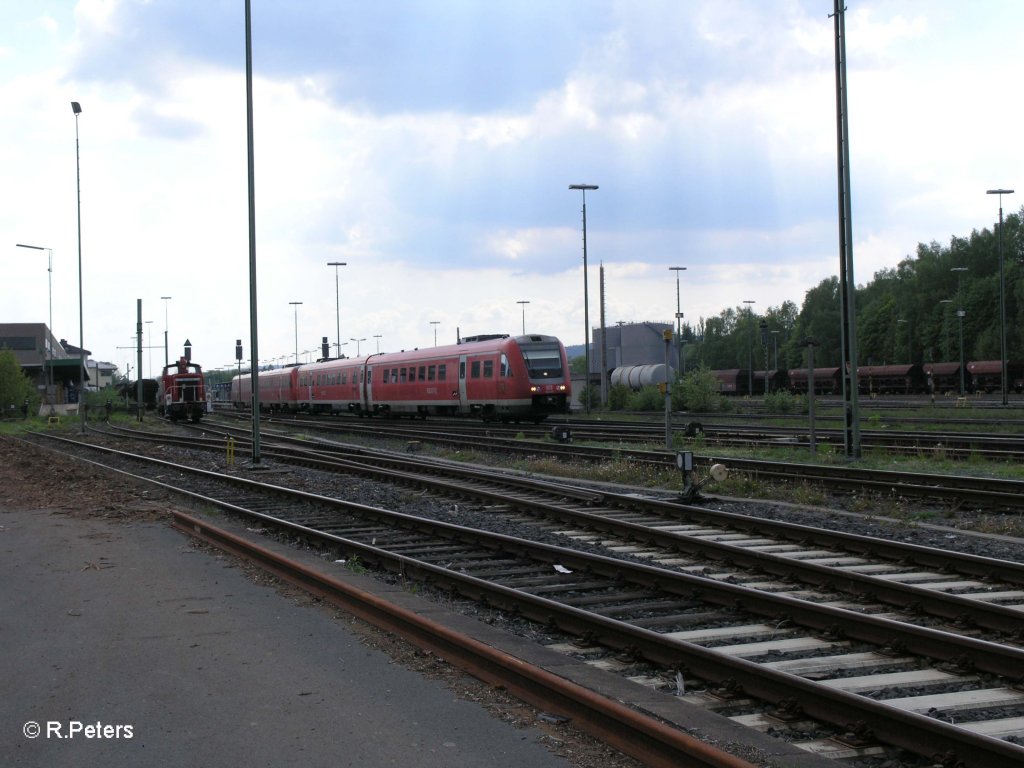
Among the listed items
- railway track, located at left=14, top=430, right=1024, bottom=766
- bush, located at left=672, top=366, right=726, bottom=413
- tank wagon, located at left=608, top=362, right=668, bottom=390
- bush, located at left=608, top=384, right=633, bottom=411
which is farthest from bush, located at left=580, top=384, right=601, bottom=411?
railway track, located at left=14, top=430, right=1024, bottom=766

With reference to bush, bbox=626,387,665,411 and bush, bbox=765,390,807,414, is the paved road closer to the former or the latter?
bush, bbox=765,390,807,414

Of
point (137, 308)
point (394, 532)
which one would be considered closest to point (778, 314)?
point (137, 308)

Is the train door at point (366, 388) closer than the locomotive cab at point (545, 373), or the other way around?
the locomotive cab at point (545, 373)

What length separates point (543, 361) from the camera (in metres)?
32.9

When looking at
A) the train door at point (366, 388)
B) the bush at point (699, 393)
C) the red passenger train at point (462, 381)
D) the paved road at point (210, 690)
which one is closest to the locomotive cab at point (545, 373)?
the red passenger train at point (462, 381)

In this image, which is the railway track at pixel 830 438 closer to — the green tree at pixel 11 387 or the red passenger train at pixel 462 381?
the red passenger train at pixel 462 381

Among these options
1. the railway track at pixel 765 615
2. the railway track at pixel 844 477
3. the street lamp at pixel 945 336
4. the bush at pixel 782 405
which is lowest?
the railway track at pixel 765 615

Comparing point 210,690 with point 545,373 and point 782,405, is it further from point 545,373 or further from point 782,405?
point 782,405

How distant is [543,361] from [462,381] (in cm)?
404

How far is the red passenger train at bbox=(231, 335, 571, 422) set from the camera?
3262 centimetres

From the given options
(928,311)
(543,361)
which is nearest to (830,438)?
(543,361)

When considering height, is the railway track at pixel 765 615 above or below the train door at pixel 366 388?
below

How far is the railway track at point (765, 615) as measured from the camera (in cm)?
515

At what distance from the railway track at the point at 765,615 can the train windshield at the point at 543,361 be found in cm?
2001
